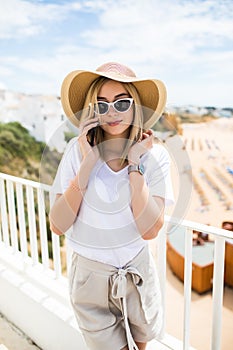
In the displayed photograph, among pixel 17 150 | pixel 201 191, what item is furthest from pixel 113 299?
pixel 17 150

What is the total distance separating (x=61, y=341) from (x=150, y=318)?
84 cm

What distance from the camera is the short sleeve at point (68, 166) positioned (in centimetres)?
106

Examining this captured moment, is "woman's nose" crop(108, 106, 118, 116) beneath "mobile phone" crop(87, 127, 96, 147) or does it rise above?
above

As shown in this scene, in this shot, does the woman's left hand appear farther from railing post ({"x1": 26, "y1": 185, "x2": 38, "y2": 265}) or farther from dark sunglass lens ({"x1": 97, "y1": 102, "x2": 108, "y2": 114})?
railing post ({"x1": 26, "y1": 185, "x2": 38, "y2": 265})

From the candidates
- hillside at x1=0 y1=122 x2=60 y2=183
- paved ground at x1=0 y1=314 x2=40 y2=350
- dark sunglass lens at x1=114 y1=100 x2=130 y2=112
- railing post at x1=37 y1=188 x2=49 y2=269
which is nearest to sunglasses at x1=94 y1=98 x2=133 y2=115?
dark sunglass lens at x1=114 y1=100 x2=130 y2=112

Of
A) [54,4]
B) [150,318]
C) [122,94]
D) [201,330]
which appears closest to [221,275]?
[150,318]

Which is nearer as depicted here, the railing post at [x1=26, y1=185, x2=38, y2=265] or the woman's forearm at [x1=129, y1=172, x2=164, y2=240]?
the woman's forearm at [x1=129, y1=172, x2=164, y2=240]

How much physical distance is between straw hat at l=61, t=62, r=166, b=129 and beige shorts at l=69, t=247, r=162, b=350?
1.56 ft

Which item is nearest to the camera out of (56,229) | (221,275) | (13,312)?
(56,229)

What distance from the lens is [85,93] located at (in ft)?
3.51

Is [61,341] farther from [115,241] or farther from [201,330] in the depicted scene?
[201,330]

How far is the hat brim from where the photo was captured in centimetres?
101

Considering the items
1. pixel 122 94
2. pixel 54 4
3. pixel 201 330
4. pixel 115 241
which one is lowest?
pixel 201 330

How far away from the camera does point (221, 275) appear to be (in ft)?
4.11
